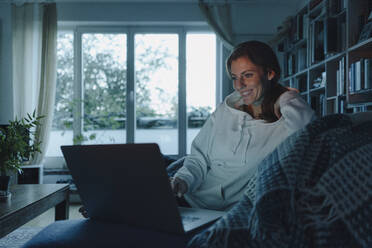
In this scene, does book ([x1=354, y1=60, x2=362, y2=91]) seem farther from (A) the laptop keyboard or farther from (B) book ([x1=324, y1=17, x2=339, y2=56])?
(A) the laptop keyboard

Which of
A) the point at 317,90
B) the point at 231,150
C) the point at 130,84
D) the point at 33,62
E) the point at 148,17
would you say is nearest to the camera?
the point at 231,150

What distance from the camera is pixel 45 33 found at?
13.8 feet

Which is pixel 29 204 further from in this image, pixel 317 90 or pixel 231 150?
pixel 317 90

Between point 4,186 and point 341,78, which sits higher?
point 341,78

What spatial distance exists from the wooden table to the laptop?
2.51ft

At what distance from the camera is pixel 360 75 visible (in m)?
2.28

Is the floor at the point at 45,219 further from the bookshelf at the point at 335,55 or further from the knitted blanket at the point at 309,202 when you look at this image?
the knitted blanket at the point at 309,202

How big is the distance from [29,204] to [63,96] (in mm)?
3005

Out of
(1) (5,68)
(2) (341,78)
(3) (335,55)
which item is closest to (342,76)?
(2) (341,78)

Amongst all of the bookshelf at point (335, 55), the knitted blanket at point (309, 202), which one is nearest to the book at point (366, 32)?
the bookshelf at point (335, 55)

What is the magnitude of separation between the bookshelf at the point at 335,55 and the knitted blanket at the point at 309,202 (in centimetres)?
160

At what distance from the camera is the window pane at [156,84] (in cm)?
455

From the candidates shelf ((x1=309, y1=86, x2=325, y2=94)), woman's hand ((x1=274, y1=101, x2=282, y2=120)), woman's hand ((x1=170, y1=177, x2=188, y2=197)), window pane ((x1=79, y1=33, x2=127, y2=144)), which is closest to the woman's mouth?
woman's hand ((x1=274, y1=101, x2=282, y2=120))

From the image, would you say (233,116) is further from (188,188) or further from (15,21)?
(15,21)
